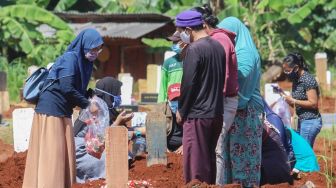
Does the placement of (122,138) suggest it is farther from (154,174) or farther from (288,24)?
(288,24)

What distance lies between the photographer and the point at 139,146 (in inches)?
370

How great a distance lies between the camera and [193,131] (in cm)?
688

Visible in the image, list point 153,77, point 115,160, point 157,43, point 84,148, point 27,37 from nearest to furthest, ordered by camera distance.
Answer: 1. point 115,160
2. point 84,148
3. point 153,77
4. point 27,37
5. point 157,43

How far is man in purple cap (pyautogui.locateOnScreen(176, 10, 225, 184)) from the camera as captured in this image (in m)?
6.79

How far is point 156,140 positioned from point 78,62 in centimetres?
165

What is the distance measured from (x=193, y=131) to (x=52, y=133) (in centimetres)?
143

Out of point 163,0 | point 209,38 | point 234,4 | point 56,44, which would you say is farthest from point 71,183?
point 163,0

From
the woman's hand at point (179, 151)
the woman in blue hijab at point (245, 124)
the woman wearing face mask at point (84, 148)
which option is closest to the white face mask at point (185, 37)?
the woman in blue hijab at point (245, 124)

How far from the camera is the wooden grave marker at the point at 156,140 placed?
8.63 metres

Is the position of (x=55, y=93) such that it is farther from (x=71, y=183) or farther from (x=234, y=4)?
(x=234, y=4)

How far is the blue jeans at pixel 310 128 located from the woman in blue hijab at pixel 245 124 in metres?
2.18

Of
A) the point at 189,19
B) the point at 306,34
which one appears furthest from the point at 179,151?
the point at 306,34

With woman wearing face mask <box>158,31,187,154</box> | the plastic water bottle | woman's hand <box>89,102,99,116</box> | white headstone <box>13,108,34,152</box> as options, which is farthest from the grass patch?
woman's hand <box>89,102,99,116</box>

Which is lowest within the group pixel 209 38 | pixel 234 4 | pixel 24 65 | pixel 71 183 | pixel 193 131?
pixel 71 183
